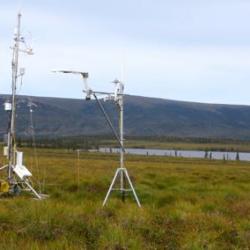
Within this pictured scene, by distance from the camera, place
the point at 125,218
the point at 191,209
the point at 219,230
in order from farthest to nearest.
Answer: the point at 191,209 < the point at 125,218 < the point at 219,230

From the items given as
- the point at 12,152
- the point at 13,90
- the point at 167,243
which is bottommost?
the point at 167,243

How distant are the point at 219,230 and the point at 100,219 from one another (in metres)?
2.50


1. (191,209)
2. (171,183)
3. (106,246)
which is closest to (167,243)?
(106,246)

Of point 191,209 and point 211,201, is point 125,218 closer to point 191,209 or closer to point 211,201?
point 191,209

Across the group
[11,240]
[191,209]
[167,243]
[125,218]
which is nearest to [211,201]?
[191,209]

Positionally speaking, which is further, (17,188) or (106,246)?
(17,188)

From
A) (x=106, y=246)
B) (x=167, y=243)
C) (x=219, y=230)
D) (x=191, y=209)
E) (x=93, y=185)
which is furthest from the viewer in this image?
(x=93, y=185)

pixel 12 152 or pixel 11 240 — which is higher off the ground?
pixel 12 152

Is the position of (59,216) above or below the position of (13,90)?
below

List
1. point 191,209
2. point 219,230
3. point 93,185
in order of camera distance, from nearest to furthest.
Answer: point 219,230 < point 191,209 < point 93,185

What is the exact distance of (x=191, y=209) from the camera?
1688 centimetres

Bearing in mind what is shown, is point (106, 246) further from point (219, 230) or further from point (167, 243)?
point (219, 230)

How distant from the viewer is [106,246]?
11.4m

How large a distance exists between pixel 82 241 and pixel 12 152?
37.5ft
